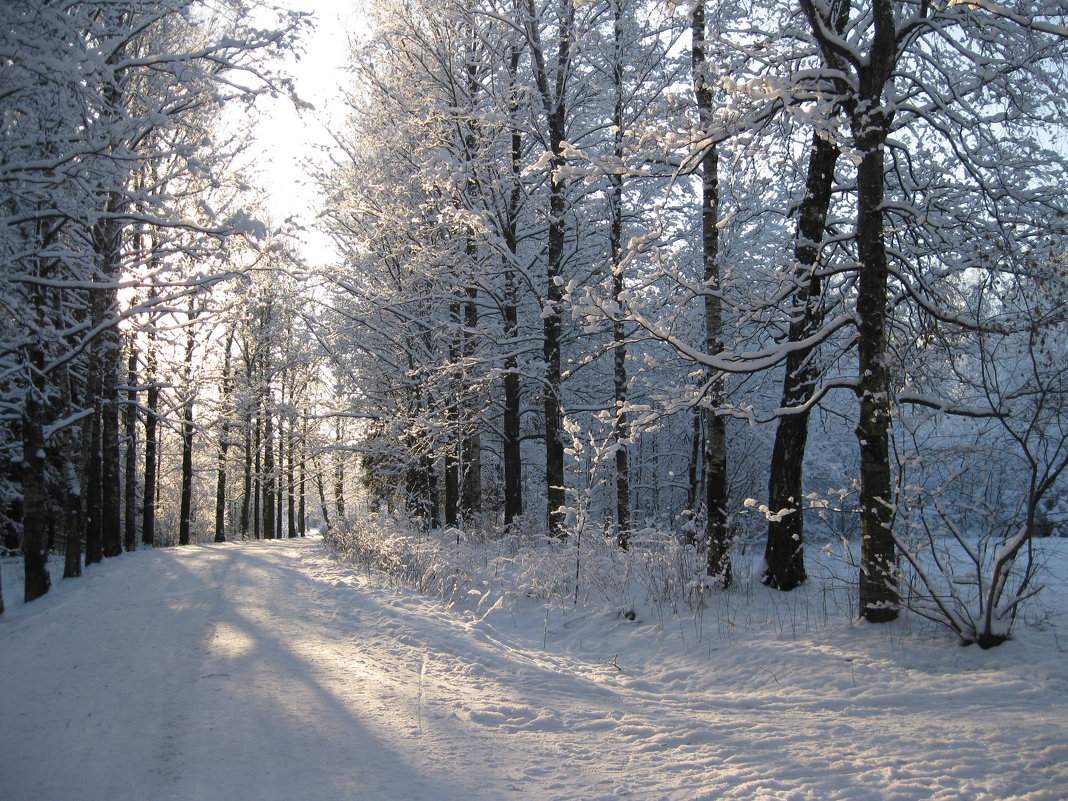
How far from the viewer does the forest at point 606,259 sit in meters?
5.42

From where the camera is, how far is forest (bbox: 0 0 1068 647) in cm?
542

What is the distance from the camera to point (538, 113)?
11789 mm

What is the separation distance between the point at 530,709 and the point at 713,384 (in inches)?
166

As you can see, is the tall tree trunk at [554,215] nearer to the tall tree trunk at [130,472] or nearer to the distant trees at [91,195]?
the distant trees at [91,195]

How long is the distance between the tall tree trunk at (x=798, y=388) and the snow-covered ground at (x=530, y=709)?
1.65 feet

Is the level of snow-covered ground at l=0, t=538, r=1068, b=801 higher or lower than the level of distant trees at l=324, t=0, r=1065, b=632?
lower

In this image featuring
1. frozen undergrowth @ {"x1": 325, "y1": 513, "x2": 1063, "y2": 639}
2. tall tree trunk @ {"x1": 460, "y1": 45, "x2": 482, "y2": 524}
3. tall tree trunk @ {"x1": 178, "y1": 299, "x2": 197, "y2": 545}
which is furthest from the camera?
tall tree trunk @ {"x1": 178, "y1": 299, "x2": 197, "y2": 545}

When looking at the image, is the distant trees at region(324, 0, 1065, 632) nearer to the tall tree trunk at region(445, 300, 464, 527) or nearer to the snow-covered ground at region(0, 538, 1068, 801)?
the tall tree trunk at region(445, 300, 464, 527)

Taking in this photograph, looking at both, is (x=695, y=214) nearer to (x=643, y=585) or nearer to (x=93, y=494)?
(x=643, y=585)

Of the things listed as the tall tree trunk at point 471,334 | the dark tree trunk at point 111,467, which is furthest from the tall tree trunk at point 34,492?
the tall tree trunk at point 471,334

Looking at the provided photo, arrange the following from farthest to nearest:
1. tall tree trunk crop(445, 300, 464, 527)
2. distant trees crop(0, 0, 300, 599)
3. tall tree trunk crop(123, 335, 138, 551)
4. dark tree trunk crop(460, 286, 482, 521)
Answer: tall tree trunk crop(123, 335, 138, 551) < dark tree trunk crop(460, 286, 482, 521) < tall tree trunk crop(445, 300, 464, 527) < distant trees crop(0, 0, 300, 599)

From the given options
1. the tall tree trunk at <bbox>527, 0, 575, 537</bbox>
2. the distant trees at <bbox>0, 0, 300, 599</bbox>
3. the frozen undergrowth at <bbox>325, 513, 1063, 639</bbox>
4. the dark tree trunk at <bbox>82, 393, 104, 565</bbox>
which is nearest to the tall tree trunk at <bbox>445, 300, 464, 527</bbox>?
the tall tree trunk at <bbox>527, 0, 575, 537</bbox>

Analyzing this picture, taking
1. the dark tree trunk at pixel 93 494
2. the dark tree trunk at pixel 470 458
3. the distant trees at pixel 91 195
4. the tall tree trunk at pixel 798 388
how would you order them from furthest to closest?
the dark tree trunk at pixel 470 458 < the dark tree trunk at pixel 93 494 < the tall tree trunk at pixel 798 388 < the distant trees at pixel 91 195

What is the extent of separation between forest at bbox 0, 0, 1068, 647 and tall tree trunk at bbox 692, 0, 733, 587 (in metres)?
0.06
